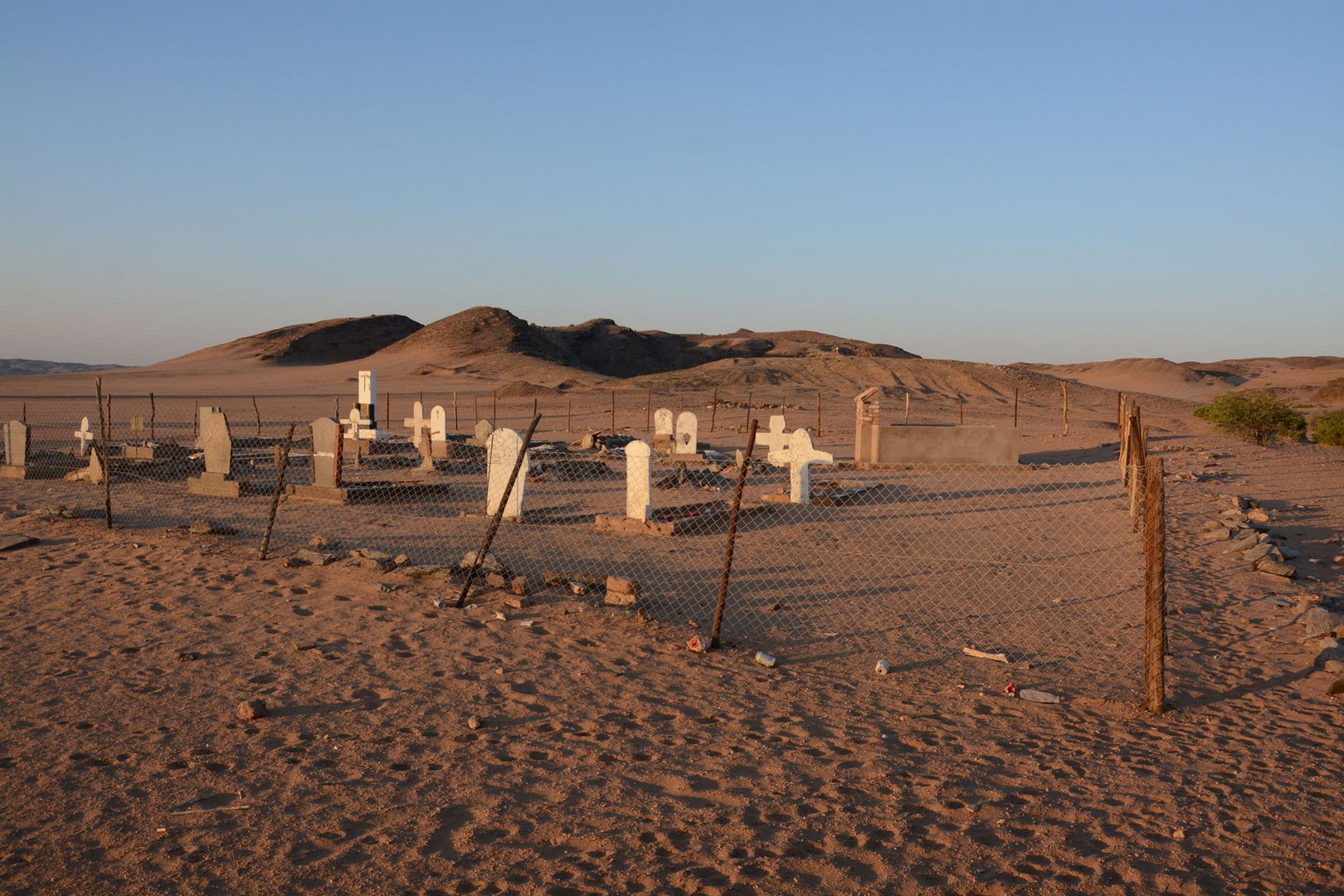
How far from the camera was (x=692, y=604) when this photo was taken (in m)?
9.32

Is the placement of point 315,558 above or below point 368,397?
below

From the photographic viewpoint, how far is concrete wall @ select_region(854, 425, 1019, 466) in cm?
2205

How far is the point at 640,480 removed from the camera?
13.8m

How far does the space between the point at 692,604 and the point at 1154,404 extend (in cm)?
6088

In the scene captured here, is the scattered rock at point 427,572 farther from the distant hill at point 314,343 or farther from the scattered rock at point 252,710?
the distant hill at point 314,343

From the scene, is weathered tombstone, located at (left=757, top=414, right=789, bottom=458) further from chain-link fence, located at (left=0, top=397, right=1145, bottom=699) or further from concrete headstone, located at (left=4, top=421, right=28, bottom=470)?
concrete headstone, located at (left=4, top=421, right=28, bottom=470)

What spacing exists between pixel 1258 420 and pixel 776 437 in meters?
17.9

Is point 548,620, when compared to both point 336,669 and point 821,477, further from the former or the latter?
point 821,477

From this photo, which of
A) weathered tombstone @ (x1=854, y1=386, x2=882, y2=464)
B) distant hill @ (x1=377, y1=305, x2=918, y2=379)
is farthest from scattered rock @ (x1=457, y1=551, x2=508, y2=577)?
distant hill @ (x1=377, y1=305, x2=918, y2=379)

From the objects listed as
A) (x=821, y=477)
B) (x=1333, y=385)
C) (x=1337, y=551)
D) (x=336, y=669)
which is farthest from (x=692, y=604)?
(x=1333, y=385)

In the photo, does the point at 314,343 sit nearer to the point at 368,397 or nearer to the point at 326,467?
the point at 368,397

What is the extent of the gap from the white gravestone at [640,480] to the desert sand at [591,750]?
472 centimetres

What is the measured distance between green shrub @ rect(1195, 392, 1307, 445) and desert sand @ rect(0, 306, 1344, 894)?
21735mm

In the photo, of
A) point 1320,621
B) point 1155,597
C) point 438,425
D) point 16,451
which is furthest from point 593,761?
point 438,425
